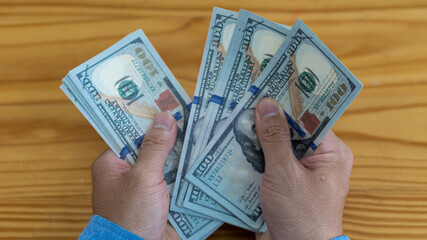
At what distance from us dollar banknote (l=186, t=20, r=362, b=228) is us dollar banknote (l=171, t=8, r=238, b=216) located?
0.03m

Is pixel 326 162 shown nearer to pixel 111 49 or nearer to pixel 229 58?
pixel 229 58

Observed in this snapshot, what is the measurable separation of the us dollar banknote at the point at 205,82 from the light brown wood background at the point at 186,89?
0.22 feet

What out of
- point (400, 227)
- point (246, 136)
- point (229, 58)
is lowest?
point (400, 227)

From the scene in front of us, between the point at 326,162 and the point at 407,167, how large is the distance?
259mm

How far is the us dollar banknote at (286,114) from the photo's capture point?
2.12 feet

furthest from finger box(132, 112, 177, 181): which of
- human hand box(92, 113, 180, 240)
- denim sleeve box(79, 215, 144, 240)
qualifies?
denim sleeve box(79, 215, 144, 240)

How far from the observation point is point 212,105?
0.72 m

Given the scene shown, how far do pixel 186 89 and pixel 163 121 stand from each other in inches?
4.9

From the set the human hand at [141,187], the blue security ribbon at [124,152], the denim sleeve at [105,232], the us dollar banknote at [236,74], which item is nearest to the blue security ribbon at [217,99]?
the us dollar banknote at [236,74]

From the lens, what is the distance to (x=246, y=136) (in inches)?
27.7

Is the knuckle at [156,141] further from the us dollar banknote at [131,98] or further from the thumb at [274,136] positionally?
the thumb at [274,136]

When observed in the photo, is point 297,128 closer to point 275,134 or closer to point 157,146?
point 275,134

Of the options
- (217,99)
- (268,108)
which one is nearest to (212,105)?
(217,99)

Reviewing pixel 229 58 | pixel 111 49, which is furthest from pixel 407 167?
pixel 111 49
